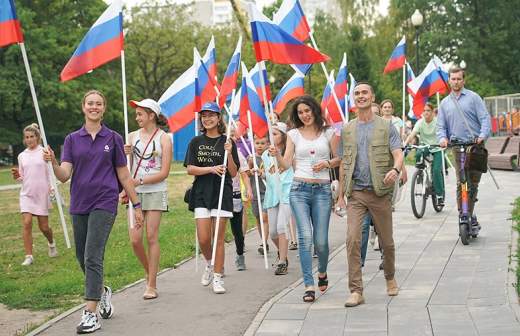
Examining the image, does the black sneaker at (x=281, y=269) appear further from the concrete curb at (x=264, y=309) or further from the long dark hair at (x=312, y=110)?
the long dark hair at (x=312, y=110)

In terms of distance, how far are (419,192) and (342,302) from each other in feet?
21.8

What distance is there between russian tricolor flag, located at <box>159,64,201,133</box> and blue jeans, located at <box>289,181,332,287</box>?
121 inches

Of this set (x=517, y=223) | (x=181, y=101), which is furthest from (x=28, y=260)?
(x=517, y=223)

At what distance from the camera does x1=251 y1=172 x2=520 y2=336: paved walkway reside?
6.21 meters

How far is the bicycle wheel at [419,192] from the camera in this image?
13.5 meters

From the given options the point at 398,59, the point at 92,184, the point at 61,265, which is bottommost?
the point at 61,265

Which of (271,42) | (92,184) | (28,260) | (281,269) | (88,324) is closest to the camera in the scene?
(88,324)

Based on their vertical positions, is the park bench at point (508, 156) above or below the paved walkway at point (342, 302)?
below

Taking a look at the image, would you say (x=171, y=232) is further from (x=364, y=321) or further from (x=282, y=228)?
(x=364, y=321)

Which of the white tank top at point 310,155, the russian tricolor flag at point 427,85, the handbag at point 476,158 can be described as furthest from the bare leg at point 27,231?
the russian tricolor flag at point 427,85

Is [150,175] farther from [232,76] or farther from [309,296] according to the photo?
[232,76]

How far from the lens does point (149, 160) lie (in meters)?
8.05

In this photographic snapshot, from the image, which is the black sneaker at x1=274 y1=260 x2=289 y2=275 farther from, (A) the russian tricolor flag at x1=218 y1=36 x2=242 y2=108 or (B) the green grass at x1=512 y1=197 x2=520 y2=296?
(A) the russian tricolor flag at x1=218 y1=36 x2=242 y2=108

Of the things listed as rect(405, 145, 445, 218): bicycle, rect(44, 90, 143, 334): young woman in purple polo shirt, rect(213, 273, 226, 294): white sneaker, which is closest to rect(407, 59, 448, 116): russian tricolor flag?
rect(405, 145, 445, 218): bicycle
